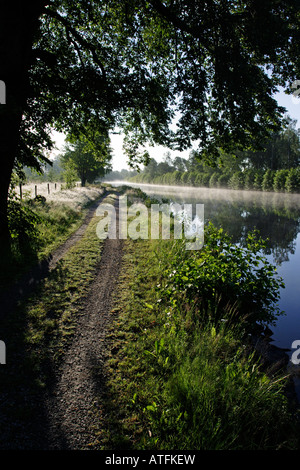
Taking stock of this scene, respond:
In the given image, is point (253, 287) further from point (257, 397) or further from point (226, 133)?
point (226, 133)

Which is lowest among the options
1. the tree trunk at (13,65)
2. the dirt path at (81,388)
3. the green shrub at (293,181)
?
the dirt path at (81,388)

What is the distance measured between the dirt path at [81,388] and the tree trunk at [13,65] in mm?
4315

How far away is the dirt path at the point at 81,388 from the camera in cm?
288

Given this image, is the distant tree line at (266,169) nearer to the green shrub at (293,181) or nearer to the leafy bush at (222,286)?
the green shrub at (293,181)

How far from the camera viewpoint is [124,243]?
11938 mm

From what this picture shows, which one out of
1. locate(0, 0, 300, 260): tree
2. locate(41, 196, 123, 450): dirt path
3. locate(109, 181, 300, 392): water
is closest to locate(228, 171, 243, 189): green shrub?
locate(109, 181, 300, 392): water

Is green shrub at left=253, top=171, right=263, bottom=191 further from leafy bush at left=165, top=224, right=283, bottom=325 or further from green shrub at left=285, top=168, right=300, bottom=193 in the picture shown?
leafy bush at left=165, top=224, right=283, bottom=325

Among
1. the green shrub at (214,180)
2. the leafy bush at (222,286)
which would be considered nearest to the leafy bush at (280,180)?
the green shrub at (214,180)

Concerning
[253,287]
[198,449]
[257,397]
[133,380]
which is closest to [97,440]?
[133,380]

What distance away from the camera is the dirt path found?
2875mm

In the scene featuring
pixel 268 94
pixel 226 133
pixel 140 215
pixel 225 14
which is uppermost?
pixel 225 14

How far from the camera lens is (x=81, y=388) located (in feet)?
11.7

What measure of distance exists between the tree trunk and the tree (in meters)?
0.02
